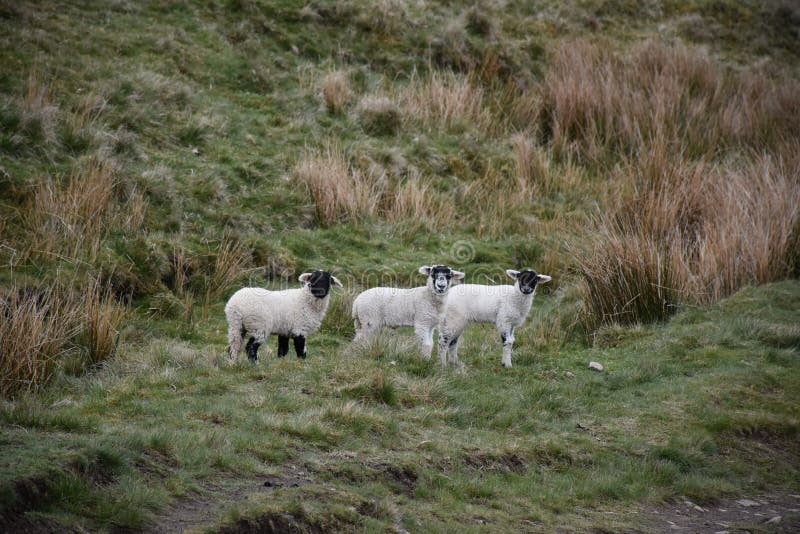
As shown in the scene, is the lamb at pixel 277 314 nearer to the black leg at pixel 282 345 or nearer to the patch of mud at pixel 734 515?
the black leg at pixel 282 345

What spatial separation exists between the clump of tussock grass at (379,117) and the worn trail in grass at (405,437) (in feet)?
28.0

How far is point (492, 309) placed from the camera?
1048cm

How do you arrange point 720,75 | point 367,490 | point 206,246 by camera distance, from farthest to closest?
point 720,75, point 206,246, point 367,490

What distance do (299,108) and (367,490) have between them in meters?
13.2

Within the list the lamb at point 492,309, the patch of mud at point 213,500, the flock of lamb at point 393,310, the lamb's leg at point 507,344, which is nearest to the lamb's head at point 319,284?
the flock of lamb at point 393,310

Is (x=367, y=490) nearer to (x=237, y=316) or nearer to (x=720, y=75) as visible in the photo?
(x=237, y=316)

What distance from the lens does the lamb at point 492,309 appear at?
33.7ft

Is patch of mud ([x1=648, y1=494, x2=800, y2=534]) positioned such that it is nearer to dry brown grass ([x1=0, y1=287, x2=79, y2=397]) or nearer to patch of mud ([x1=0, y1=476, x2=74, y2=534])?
patch of mud ([x1=0, y1=476, x2=74, y2=534])

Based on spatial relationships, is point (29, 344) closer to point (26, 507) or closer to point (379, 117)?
point (26, 507)

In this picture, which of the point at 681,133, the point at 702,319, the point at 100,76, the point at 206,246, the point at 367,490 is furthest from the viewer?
the point at 681,133

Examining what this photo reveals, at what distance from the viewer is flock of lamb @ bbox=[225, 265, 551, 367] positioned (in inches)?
372

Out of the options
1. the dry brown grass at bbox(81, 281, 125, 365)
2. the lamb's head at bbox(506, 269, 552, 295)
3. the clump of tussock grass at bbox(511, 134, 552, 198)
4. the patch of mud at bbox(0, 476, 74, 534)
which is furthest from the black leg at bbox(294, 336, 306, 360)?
the clump of tussock grass at bbox(511, 134, 552, 198)

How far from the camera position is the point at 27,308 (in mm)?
9023

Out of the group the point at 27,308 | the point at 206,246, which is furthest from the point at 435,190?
the point at 27,308
